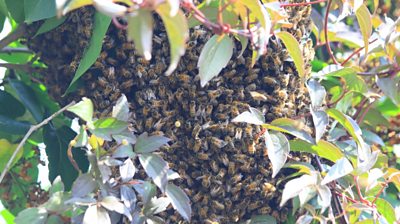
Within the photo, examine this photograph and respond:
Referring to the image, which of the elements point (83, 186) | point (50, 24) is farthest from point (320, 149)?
point (50, 24)

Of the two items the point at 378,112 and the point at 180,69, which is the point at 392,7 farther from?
the point at 180,69

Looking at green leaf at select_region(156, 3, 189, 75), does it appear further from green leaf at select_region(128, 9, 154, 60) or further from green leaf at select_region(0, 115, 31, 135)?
green leaf at select_region(0, 115, 31, 135)

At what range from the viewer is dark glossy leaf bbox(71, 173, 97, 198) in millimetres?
998

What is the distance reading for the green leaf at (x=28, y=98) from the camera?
139 centimetres

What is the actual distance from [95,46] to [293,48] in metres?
0.31

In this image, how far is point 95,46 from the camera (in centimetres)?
112

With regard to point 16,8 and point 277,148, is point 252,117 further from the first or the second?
point 16,8

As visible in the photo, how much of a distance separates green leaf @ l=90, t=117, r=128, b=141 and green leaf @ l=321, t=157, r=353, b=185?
308mm

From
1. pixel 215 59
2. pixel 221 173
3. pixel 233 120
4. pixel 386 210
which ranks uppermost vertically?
pixel 215 59

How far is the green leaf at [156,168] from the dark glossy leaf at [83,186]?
78 millimetres

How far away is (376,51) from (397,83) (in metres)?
0.07

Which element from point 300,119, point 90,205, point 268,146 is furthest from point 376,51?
point 90,205

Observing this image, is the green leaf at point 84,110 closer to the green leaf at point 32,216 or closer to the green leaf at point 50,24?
the green leaf at point 32,216

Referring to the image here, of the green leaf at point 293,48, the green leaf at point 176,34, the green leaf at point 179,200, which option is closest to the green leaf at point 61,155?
the green leaf at point 179,200
